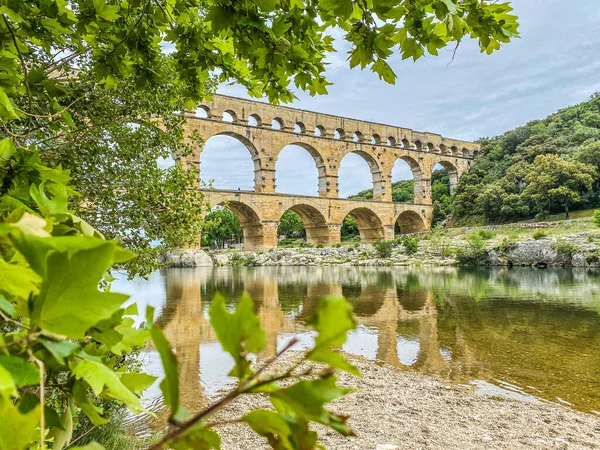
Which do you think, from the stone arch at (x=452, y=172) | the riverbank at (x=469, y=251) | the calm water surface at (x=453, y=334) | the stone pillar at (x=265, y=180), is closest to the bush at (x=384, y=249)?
the riverbank at (x=469, y=251)

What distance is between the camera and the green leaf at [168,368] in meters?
0.24

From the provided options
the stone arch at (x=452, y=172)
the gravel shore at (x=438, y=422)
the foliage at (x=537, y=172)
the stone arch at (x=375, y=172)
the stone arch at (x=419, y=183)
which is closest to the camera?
the gravel shore at (x=438, y=422)

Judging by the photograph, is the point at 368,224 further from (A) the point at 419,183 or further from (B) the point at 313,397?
(B) the point at 313,397

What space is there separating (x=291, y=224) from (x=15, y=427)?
4227 cm

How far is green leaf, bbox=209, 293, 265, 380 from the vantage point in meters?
0.27

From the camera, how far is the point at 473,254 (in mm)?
18391

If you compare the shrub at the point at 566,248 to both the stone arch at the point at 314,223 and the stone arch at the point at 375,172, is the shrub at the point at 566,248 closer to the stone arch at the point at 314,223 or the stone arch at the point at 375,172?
the stone arch at the point at 314,223

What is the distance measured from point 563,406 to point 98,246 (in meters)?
4.32

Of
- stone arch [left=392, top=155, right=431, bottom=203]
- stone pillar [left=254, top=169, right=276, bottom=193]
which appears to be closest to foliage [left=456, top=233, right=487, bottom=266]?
stone pillar [left=254, top=169, right=276, bottom=193]

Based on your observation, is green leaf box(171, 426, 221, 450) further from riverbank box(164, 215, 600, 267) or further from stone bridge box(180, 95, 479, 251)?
stone bridge box(180, 95, 479, 251)

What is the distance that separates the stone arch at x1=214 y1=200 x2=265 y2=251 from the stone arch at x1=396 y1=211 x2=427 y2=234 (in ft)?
36.2

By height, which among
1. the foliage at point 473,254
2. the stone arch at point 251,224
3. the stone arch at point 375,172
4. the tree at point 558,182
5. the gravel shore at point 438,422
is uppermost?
the stone arch at point 375,172

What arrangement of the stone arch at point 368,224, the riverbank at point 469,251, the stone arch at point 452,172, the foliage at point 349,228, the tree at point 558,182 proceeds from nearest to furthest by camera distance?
the riverbank at point 469,251
the tree at point 558,182
the stone arch at point 368,224
the stone arch at point 452,172
the foliage at point 349,228

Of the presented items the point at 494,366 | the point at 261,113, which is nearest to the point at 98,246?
the point at 494,366
